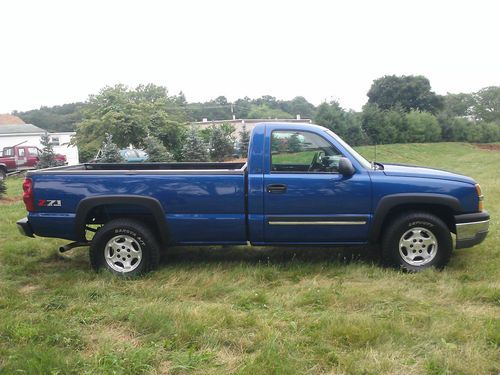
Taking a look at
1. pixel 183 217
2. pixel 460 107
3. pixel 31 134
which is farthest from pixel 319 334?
pixel 460 107

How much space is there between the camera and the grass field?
127 inches

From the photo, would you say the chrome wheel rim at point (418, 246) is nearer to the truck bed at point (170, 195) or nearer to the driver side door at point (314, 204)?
the driver side door at point (314, 204)

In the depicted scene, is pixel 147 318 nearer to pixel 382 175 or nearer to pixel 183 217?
pixel 183 217

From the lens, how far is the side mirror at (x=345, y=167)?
5.14 metres

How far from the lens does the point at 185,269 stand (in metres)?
5.55

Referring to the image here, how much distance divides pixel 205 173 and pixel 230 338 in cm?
211

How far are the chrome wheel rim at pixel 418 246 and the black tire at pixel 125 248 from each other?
2842 millimetres

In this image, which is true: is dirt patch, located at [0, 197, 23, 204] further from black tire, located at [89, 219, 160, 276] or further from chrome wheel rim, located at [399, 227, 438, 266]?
chrome wheel rim, located at [399, 227, 438, 266]

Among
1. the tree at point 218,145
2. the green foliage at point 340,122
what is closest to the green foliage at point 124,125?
the tree at point 218,145

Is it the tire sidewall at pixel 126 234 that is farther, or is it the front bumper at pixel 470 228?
the tire sidewall at pixel 126 234

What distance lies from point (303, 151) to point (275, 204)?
28.5 inches

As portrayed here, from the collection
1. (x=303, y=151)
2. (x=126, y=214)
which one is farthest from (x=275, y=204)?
(x=126, y=214)

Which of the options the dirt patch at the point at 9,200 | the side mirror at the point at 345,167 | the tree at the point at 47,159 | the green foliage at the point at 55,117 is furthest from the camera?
the green foliage at the point at 55,117

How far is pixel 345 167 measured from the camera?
5133mm
